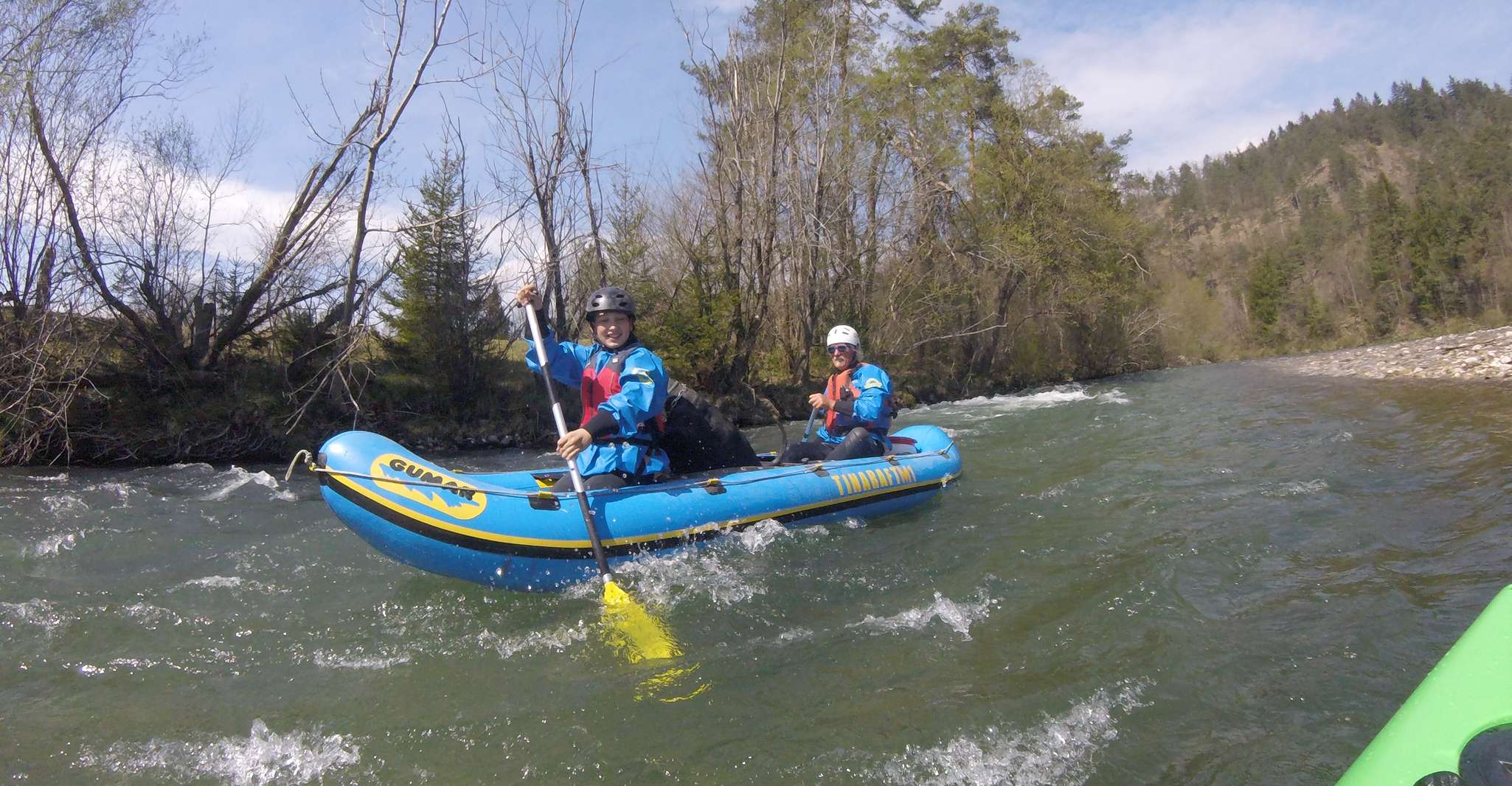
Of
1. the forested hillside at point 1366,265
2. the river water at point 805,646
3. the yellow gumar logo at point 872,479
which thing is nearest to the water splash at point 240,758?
the river water at point 805,646

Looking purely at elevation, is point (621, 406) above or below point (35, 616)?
above

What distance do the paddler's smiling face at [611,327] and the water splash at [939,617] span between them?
2.20m

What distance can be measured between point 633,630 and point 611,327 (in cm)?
190

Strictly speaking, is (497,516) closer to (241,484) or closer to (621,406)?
(621,406)

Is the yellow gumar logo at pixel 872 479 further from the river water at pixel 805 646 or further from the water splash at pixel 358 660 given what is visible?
the water splash at pixel 358 660

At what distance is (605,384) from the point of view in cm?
473

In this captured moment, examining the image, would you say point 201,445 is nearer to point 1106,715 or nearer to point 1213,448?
point 1106,715

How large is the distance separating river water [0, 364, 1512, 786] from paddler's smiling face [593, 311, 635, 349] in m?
1.36

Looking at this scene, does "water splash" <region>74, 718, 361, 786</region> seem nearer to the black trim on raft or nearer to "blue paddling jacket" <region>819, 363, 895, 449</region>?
the black trim on raft

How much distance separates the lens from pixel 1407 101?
76.7 metres

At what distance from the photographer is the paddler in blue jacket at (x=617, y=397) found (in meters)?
4.46

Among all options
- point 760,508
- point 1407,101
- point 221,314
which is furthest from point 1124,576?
point 1407,101

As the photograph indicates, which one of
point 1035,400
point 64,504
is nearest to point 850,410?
point 64,504

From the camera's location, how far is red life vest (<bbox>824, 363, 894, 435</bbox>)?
6578 mm
